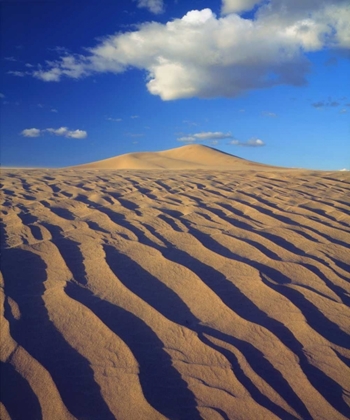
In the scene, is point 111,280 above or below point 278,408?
above

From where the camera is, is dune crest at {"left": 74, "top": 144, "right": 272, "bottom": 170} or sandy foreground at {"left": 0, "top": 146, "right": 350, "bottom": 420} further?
dune crest at {"left": 74, "top": 144, "right": 272, "bottom": 170}

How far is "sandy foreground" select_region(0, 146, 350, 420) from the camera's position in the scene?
174cm

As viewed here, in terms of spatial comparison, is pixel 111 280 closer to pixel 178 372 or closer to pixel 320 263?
pixel 178 372

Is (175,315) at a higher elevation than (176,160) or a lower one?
lower

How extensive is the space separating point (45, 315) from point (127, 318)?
514mm

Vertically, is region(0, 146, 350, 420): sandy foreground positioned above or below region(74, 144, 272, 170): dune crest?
below

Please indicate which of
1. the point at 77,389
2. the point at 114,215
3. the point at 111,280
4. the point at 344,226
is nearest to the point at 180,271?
the point at 111,280

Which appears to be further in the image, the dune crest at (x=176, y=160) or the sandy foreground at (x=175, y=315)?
the dune crest at (x=176, y=160)

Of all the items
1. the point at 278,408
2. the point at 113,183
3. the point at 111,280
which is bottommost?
the point at 278,408

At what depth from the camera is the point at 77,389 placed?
5.88 ft

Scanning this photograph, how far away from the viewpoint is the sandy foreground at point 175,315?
174 centimetres

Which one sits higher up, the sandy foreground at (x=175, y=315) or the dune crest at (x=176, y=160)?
the dune crest at (x=176, y=160)

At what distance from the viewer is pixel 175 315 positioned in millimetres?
2318

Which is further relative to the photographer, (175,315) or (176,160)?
(176,160)
